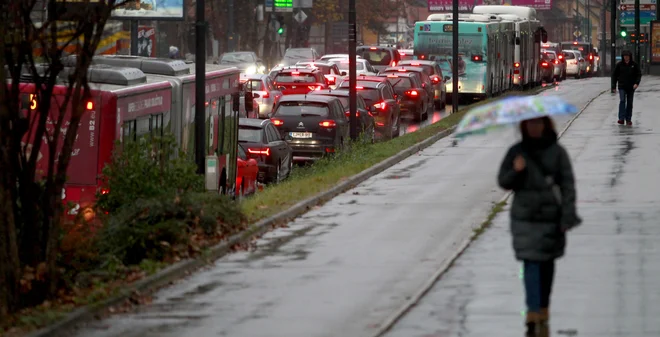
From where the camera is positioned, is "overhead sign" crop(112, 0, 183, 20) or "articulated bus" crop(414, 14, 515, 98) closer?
"overhead sign" crop(112, 0, 183, 20)

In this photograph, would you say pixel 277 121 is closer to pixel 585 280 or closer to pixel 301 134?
pixel 301 134

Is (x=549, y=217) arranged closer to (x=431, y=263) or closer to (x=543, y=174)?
(x=543, y=174)

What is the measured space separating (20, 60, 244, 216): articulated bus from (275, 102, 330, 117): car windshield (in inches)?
293

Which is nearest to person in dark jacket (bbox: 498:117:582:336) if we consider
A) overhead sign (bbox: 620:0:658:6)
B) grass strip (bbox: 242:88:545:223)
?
grass strip (bbox: 242:88:545:223)

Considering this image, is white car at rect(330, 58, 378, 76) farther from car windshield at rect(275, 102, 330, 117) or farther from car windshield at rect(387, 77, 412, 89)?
car windshield at rect(275, 102, 330, 117)

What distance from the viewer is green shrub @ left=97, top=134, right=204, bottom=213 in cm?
1523

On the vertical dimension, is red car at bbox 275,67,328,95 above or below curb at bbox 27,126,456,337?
above

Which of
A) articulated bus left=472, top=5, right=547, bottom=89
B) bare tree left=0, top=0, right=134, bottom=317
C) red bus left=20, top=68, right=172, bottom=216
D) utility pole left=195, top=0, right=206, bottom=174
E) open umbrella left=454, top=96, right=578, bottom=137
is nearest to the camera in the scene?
open umbrella left=454, top=96, right=578, bottom=137

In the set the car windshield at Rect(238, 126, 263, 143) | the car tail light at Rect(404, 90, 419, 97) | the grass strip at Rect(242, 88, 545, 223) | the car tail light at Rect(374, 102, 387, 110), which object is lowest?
the grass strip at Rect(242, 88, 545, 223)

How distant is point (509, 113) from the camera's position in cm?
935

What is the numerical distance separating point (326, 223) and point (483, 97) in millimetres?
32616

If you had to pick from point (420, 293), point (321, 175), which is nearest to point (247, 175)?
point (321, 175)

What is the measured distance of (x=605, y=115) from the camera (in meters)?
36.2

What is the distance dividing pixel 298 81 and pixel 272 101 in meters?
4.32
